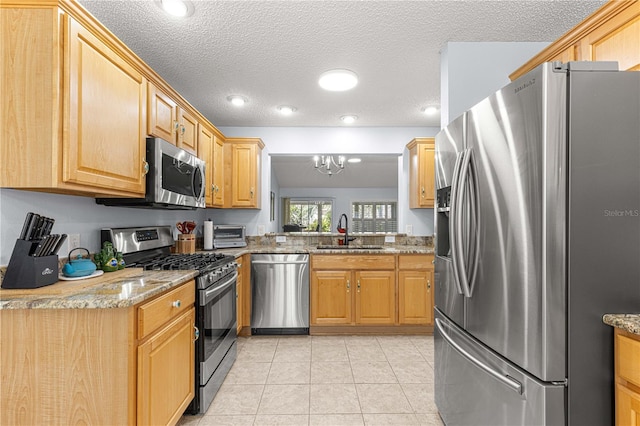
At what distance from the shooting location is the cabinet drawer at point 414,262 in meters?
3.34

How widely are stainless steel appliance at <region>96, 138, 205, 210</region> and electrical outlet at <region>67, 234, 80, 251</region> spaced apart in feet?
0.95

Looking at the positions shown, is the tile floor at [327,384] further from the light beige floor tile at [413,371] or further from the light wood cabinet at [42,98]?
the light wood cabinet at [42,98]

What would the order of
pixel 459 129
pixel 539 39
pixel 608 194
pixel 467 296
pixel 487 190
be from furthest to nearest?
1. pixel 539 39
2. pixel 459 129
3. pixel 467 296
4. pixel 487 190
5. pixel 608 194

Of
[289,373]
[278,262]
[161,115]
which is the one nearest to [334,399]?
[289,373]

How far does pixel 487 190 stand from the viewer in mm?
1303

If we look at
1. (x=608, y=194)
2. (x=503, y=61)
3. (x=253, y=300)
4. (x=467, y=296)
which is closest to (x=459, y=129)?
(x=608, y=194)

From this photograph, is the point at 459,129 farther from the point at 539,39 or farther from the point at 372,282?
the point at 372,282

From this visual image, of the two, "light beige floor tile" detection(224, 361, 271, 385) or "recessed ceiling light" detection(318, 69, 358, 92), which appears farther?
"recessed ceiling light" detection(318, 69, 358, 92)

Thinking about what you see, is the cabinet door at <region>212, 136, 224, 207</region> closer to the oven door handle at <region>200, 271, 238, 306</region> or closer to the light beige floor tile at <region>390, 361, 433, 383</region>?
the oven door handle at <region>200, 271, 238, 306</region>

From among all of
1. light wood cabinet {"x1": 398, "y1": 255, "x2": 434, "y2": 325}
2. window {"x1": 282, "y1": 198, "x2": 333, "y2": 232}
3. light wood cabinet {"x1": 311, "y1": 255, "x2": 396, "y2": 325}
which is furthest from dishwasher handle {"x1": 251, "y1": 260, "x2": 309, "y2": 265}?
window {"x1": 282, "y1": 198, "x2": 333, "y2": 232}

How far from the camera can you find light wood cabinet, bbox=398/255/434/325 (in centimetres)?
332

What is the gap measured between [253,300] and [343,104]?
88.9 inches

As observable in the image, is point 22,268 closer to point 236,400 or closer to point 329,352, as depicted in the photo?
point 236,400

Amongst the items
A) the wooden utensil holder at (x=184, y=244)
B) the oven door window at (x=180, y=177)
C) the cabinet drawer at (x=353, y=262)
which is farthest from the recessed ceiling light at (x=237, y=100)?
the cabinet drawer at (x=353, y=262)
